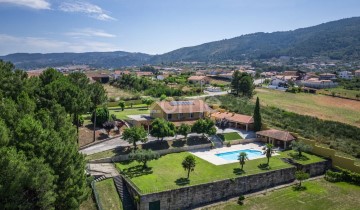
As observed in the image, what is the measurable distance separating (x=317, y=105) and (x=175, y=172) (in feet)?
185

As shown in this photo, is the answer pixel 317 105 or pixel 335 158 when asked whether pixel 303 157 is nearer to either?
pixel 335 158

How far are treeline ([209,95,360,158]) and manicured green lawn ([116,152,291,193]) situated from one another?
12.3 m

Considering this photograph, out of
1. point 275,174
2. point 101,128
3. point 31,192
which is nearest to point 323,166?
point 275,174

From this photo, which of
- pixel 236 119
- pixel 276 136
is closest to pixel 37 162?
pixel 276 136

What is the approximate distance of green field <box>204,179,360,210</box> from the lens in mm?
32312

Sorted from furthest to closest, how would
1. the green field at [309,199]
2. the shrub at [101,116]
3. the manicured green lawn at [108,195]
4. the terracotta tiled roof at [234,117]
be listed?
the terracotta tiled roof at [234,117] → the shrub at [101,116] → the green field at [309,199] → the manicured green lawn at [108,195]

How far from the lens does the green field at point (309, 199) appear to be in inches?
1272

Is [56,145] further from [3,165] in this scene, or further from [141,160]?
[141,160]

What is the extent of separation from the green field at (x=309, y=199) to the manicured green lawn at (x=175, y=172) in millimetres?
3162

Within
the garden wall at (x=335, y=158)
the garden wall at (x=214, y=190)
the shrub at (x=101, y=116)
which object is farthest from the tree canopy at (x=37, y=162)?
the garden wall at (x=335, y=158)

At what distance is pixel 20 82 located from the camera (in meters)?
40.0

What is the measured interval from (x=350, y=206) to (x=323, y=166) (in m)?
9.40

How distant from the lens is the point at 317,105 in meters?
79.1

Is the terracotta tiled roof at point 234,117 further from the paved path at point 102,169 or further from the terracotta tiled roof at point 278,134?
the paved path at point 102,169
